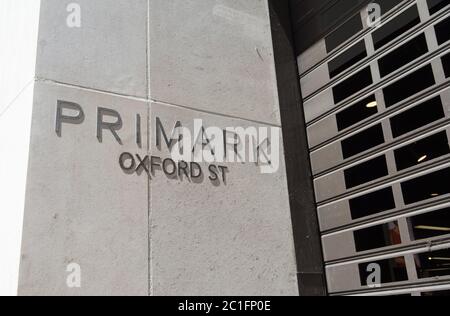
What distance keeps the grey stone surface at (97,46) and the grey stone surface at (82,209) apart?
176mm

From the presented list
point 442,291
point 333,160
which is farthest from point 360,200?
point 442,291

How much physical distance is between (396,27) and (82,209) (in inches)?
119

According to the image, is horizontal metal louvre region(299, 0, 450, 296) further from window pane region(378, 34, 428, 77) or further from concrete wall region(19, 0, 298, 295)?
concrete wall region(19, 0, 298, 295)

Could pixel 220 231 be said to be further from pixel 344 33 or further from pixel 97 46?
pixel 344 33

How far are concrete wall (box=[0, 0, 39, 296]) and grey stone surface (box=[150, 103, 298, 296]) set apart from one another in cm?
98

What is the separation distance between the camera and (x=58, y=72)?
391 cm

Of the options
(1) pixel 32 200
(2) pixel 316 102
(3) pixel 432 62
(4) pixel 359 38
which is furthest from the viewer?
(2) pixel 316 102

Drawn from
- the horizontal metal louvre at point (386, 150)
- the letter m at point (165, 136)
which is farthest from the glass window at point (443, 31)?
the letter m at point (165, 136)

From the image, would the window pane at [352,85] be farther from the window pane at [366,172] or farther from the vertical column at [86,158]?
the vertical column at [86,158]

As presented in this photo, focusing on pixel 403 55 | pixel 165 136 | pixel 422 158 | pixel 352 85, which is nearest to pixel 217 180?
pixel 165 136

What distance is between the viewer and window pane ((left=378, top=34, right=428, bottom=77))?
160 inches

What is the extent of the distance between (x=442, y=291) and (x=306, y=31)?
2.94 m

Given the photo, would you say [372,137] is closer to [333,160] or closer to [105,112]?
[333,160]

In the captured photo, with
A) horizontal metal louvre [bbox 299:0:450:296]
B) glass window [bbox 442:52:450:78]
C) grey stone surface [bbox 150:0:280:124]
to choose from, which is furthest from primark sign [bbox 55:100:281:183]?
glass window [bbox 442:52:450:78]
